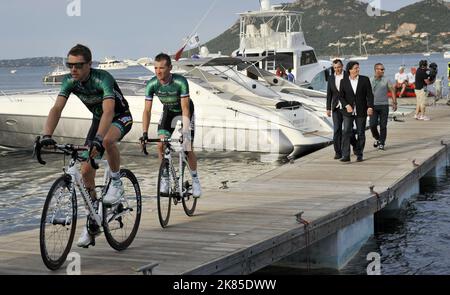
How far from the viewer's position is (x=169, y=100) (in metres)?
8.38

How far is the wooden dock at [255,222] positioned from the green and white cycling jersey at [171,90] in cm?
137

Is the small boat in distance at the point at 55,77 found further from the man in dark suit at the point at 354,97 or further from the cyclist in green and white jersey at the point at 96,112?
the cyclist in green and white jersey at the point at 96,112

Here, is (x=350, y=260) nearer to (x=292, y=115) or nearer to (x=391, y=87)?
(x=391, y=87)

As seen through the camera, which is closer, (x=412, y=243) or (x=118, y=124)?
(x=118, y=124)

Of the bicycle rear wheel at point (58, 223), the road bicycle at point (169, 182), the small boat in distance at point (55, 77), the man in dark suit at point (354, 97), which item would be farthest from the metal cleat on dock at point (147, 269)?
the small boat in distance at point (55, 77)

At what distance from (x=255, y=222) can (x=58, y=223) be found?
2939mm

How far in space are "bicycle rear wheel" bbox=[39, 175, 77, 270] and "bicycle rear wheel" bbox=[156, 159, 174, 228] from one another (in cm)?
177

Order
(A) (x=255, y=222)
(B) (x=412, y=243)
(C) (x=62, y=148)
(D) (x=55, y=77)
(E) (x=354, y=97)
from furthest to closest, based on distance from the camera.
A: 1. (D) (x=55, y=77)
2. (E) (x=354, y=97)
3. (B) (x=412, y=243)
4. (A) (x=255, y=222)
5. (C) (x=62, y=148)

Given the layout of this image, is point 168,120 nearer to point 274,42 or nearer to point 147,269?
point 147,269

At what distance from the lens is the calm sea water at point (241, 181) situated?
31.6 feet

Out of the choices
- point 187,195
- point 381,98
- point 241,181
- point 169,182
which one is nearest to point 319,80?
point 381,98

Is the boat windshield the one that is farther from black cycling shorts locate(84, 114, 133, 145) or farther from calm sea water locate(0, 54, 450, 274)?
black cycling shorts locate(84, 114, 133, 145)

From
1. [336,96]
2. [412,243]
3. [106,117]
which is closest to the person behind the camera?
[106,117]

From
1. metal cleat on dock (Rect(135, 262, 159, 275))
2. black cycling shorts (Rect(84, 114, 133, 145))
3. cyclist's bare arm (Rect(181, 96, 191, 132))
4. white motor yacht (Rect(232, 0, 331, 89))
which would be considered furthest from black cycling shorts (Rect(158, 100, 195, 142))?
white motor yacht (Rect(232, 0, 331, 89))
